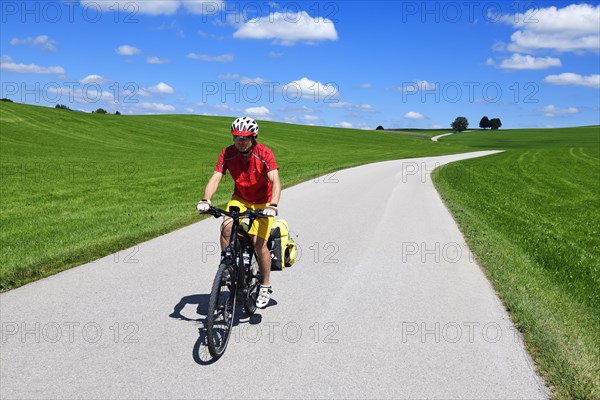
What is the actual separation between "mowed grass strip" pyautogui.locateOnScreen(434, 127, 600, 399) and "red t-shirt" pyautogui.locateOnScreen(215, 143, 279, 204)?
3.20 meters

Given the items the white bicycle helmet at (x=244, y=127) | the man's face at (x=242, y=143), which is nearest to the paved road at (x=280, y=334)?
the man's face at (x=242, y=143)

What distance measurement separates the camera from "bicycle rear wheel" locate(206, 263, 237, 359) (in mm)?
4738

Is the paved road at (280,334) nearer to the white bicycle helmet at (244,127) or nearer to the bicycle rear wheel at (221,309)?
the bicycle rear wheel at (221,309)

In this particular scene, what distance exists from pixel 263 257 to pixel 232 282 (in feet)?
2.50

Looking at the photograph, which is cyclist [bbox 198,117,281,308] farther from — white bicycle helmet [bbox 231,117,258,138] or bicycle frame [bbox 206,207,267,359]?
bicycle frame [bbox 206,207,267,359]

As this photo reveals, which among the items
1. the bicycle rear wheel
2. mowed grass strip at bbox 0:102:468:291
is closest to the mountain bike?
the bicycle rear wheel

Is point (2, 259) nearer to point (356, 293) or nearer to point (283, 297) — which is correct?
point (283, 297)

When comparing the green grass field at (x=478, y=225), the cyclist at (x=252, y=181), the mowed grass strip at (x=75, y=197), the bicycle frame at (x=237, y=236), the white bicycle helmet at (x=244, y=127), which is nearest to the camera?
the bicycle frame at (x=237, y=236)

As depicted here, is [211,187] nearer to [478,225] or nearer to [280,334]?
[280,334]

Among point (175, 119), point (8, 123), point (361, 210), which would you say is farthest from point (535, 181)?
point (175, 119)

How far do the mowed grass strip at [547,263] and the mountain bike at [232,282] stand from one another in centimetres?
289

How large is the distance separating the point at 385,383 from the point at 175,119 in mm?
84309

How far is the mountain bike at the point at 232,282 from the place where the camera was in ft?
16.0

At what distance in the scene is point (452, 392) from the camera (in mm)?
4281
